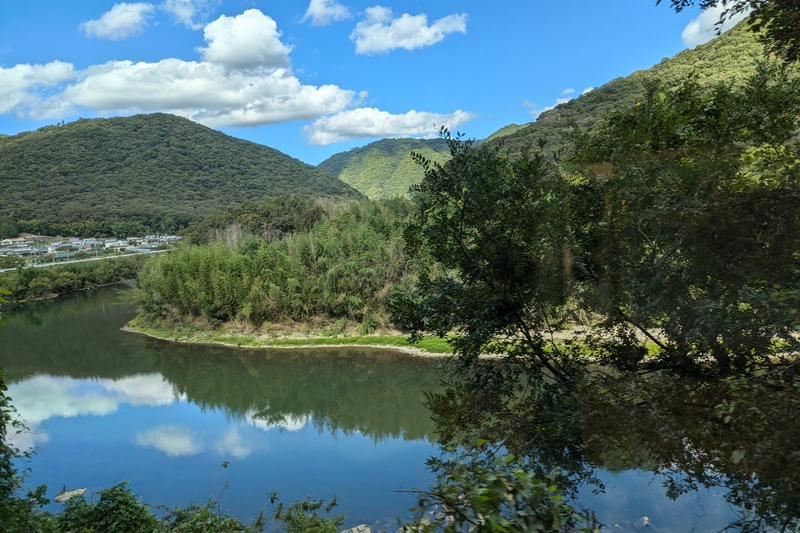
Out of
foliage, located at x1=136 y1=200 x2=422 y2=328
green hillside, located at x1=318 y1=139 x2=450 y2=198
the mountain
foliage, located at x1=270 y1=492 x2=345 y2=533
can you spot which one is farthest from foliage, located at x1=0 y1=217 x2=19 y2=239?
foliage, located at x1=270 y1=492 x2=345 y2=533

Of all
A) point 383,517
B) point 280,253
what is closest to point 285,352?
point 280,253

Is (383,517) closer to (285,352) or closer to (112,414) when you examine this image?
(112,414)

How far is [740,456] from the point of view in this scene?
2203 millimetres

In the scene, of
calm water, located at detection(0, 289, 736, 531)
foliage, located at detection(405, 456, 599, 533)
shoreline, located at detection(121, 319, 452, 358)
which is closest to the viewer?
foliage, located at detection(405, 456, 599, 533)

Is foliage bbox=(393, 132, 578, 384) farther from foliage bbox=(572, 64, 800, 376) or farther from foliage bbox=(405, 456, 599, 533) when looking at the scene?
foliage bbox=(405, 456, 599, 533)

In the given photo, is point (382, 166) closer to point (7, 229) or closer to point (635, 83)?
point (7, 229)

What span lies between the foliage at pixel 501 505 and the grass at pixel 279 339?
14409 mm

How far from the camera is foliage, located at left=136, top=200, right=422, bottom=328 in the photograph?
18438 mm

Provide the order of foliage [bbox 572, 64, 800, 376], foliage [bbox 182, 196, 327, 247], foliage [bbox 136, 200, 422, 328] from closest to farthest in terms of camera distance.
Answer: foliage [bbox 572, 64, 800, 376]
foliage [bbox 136, 200, 422, 328]
foliage [bbox 182, 196, 327, 247]

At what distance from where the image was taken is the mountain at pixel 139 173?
46.9 metres

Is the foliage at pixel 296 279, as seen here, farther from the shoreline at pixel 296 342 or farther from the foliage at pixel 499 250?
the foliage at pixel 499 250

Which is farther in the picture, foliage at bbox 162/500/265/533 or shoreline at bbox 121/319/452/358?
shoreline at bbox 121/319/452/358

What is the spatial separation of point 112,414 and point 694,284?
1356 cm

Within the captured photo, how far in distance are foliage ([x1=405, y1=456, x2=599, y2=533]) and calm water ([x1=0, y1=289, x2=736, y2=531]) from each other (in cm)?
273
